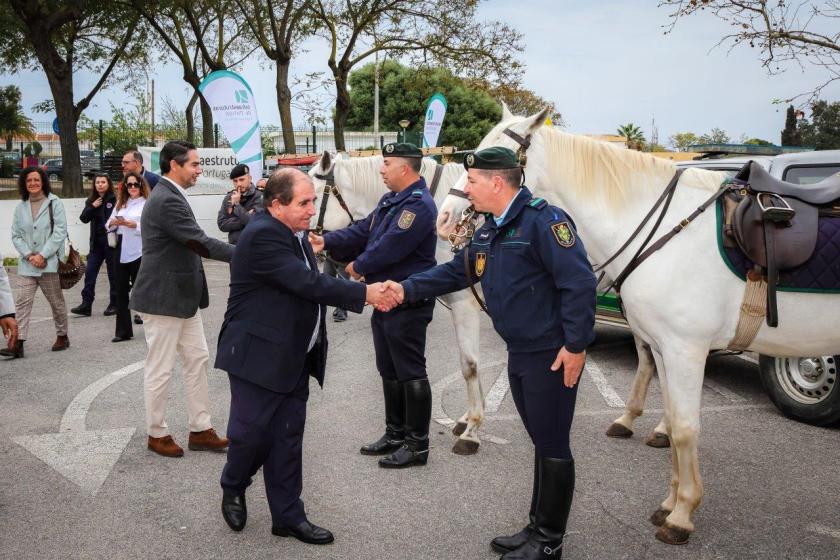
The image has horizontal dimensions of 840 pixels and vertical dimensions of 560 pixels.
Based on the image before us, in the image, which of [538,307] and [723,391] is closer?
[538,307]

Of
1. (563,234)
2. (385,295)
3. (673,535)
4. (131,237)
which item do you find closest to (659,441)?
(673,535)

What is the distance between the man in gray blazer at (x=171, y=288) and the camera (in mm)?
4801

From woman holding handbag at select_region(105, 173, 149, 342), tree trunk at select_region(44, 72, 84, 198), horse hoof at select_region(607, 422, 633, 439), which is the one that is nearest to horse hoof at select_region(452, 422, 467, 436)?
horse hoof at select_region(607, 422, 633, 439)

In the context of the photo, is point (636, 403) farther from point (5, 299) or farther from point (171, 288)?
point (5, 299)

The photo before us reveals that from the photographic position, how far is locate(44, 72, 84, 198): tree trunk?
20812mm

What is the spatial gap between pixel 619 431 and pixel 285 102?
18.2 metres

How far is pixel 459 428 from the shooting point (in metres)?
5.45

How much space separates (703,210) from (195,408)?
3.46 metres

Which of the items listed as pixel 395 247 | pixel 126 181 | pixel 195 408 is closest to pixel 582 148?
pixel 395 247

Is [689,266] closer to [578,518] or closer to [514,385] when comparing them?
[514,385]

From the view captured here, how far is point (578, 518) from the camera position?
407cm

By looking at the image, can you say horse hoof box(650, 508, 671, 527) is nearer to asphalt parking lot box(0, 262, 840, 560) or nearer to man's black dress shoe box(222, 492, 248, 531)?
asphalt parking lot box(0, 262, 840, 560)

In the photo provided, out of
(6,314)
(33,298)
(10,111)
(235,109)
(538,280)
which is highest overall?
(10,111)

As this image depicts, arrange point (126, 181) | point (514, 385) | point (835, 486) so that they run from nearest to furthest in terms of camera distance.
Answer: point (514, 385), point (835, 486), point (126, 181)
